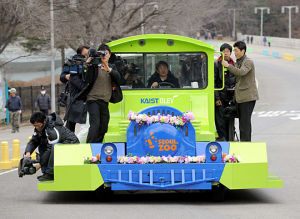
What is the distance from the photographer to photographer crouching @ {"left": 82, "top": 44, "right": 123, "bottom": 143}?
39.7 feet

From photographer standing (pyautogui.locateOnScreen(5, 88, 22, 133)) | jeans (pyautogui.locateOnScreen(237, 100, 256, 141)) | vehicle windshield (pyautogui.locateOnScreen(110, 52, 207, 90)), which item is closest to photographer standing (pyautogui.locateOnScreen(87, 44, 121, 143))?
vehicle windshield (pyautogui.locateOnScreen(110, 52, 207, 90))

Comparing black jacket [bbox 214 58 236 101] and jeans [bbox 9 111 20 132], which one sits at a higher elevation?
black jacket [bbox 214 58 236 101]

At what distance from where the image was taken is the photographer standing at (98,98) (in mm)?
12156

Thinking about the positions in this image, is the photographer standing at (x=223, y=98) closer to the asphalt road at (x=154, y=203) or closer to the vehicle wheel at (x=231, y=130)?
the vehicle wheel at (x=231, y=130)

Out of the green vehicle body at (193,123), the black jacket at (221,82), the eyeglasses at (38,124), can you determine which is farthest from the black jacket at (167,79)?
the eyeglasses at (38,124)

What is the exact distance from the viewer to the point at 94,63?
11.9m

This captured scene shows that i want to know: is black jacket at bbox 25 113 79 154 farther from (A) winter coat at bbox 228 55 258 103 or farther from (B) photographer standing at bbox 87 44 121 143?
(A) winter coat at bbox 228 55 258 103

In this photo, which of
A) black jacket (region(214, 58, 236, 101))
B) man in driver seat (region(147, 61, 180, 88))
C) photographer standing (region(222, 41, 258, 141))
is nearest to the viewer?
man in driver seat (region(147, 61, 180, 88))

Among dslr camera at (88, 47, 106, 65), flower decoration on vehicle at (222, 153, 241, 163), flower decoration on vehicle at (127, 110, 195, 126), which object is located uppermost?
dslr camera at (88, 47, 106, 65)

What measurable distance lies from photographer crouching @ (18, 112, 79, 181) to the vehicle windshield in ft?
4.49

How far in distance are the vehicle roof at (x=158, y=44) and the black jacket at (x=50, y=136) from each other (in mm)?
1617

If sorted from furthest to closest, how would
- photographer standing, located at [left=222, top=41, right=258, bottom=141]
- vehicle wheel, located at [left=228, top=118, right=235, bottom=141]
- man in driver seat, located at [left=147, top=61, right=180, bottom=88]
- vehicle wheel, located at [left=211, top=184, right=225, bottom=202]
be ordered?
vehicle wheel, located at [left=228, top=118, right=235, bottom=141] → photographer standing, located at [left=222, top=41, right=258, bottom=141] → man in driver seat, located at [left=147, top=61, right=180, bottom=88] → vehicle wheel, located at [left=211, top=184, right=225, bottom=202]

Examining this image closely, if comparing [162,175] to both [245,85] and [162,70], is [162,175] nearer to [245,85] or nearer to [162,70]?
[162,70]

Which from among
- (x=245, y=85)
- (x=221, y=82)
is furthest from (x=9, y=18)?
(x=245, y=85)
